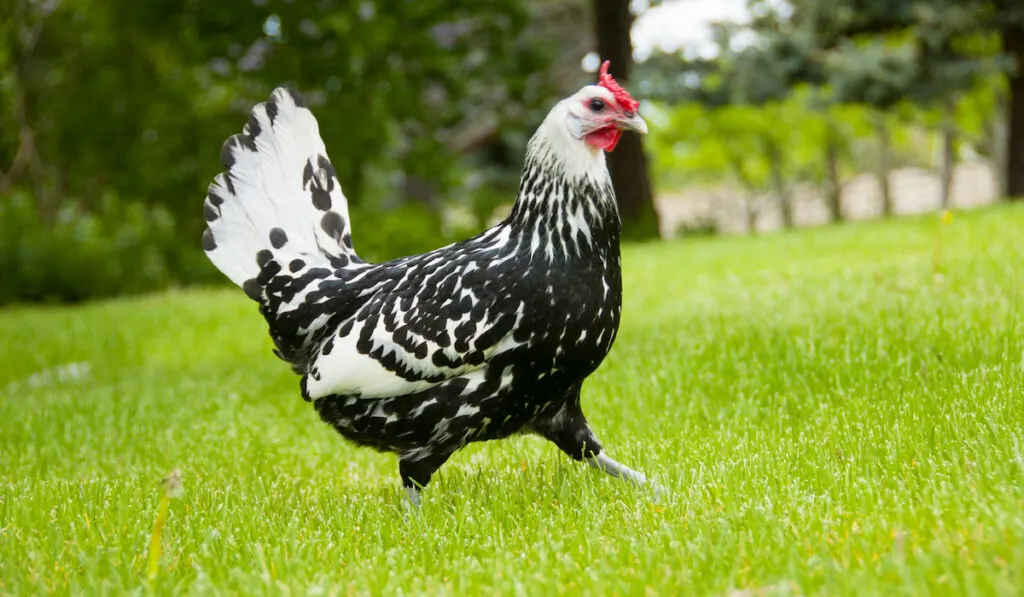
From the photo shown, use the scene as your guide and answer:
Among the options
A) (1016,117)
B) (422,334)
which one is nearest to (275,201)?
(422,334)

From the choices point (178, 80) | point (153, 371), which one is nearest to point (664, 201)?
point (178, 80)

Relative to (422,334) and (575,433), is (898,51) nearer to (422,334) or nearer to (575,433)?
(575,433)

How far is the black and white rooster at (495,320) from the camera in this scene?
3275 millimetres

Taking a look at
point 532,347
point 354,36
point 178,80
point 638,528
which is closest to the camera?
point 638,528

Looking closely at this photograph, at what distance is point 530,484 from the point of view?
3.72 meters

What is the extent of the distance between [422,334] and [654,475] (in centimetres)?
118

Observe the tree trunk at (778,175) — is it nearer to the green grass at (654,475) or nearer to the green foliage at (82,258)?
the green foliage at (82,258)

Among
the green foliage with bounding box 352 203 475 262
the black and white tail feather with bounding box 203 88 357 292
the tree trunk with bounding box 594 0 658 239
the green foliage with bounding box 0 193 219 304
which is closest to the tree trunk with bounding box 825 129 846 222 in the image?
the tree trunk with bounding box 594 0 658 239

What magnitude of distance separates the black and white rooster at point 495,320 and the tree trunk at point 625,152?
1280 centimetres

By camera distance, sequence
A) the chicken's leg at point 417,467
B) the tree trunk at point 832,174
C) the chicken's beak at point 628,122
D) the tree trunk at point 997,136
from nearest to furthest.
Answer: the chicken's beak at point 628,122
the chicken's leg at point 417,467
the tree trunk at point 997,136
the tree trunk at point 832,174

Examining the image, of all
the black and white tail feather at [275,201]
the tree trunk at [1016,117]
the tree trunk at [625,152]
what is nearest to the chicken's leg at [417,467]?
the black and white tail feather at [275,201]

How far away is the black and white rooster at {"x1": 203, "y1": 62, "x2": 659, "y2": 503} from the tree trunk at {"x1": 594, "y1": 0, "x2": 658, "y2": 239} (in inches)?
504

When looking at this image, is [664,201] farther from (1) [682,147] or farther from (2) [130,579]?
(2) [130,579]

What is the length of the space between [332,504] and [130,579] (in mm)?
1035
